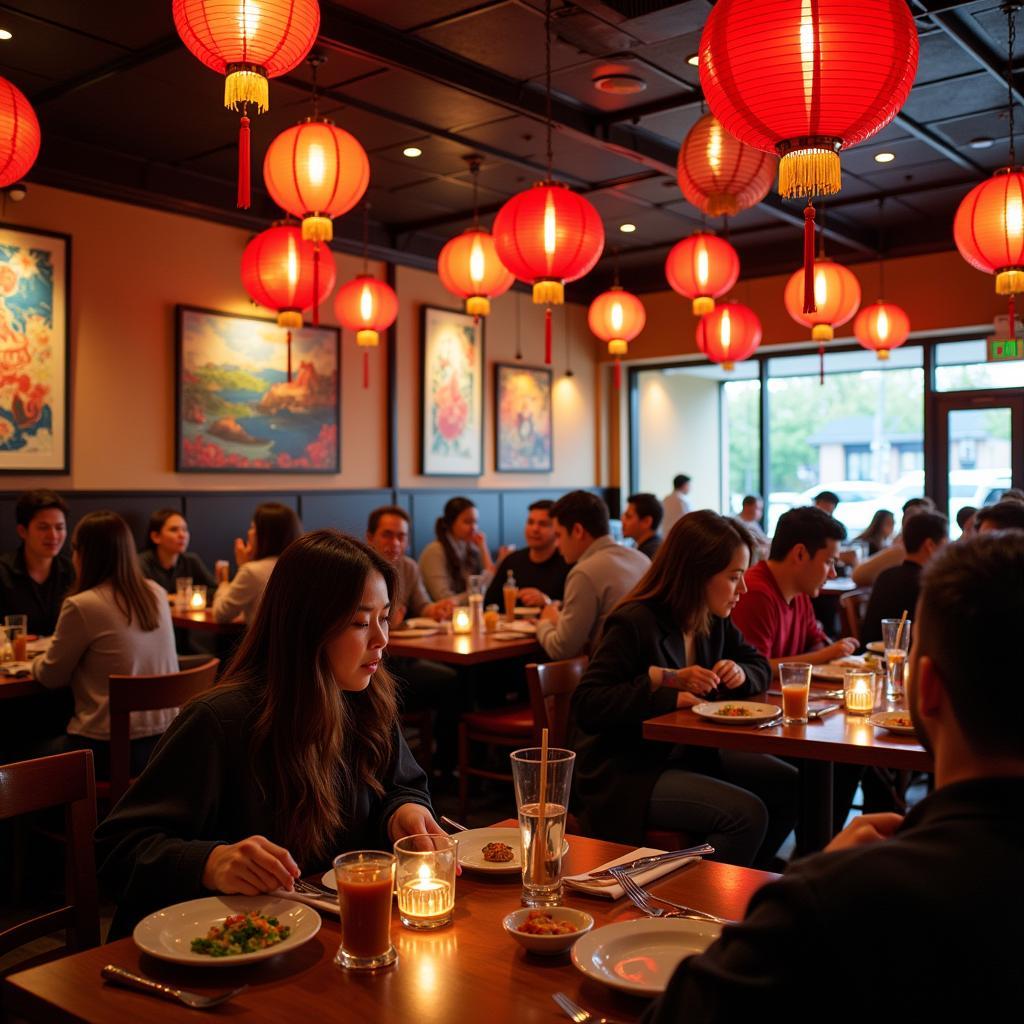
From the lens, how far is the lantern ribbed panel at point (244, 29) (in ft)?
10.6

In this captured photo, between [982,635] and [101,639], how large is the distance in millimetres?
3393

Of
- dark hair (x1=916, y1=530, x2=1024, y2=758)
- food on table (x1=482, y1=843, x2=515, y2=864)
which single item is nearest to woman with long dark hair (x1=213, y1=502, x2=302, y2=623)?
food on table (x1=482, y1=843, x2=515, y2=864)

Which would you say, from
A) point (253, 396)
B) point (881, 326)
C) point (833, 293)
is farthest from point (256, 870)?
point (881, 326)

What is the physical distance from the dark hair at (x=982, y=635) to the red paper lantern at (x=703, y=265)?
5367 mm

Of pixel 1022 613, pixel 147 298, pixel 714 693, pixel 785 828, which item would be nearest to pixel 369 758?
pixel 1022 613

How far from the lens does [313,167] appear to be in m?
4.53

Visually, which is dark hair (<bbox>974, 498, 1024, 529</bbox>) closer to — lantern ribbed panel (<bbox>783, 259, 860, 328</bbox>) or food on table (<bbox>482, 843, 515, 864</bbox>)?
lantern ribbed panel (<bbox>783, 259, 860, 328</bbox>)

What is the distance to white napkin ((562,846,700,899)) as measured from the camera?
5.43ft

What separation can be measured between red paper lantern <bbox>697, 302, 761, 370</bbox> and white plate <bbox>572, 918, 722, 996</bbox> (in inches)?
266

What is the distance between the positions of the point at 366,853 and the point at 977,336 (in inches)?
363

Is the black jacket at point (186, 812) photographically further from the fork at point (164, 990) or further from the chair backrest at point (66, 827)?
the fork at point (164, 990)

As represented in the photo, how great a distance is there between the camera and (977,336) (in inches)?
367

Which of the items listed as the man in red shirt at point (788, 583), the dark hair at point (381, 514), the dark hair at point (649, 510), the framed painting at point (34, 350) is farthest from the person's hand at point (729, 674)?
the framed painting at point (34, 350)

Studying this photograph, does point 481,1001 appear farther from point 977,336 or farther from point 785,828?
point 977,336
